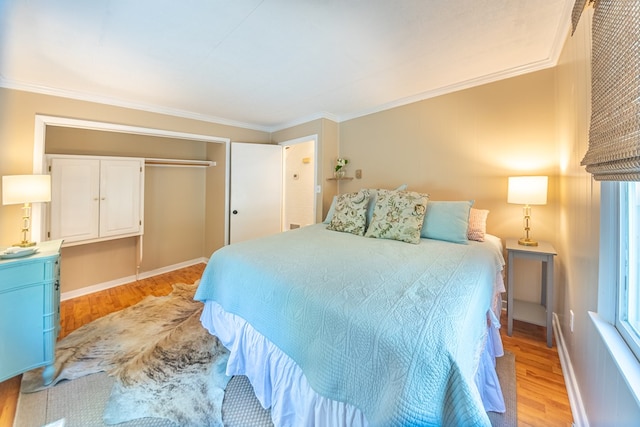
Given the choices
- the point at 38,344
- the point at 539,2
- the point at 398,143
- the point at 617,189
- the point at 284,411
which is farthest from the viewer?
the point at 398,143

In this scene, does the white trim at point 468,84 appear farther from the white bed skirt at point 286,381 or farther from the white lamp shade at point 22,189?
the white lamp shade at point 22,189

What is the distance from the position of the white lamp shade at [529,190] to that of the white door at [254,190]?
10.2 feet

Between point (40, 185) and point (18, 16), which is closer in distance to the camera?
point (18, 16)

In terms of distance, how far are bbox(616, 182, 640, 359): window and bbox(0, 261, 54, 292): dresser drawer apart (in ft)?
9.91

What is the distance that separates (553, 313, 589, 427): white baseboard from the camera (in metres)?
1.23

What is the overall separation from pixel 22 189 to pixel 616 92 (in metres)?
3.48

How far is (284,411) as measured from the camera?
3.97 feet

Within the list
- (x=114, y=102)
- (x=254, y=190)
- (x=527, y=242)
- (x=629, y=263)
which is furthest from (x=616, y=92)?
(x=114, y=102)

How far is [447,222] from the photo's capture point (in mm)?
2109

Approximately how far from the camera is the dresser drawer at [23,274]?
1.46 m

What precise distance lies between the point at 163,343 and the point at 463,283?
86.5 inches

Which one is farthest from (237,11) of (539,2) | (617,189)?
(617,189)

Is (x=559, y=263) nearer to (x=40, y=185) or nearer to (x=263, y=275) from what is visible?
(x=263, y=275)

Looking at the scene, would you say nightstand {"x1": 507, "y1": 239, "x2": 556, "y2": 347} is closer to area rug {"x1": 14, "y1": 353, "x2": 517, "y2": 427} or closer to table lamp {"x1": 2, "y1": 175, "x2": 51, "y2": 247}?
area rug {"x1": 14, "y1": 353, "x2": 517, "y2": 427}
